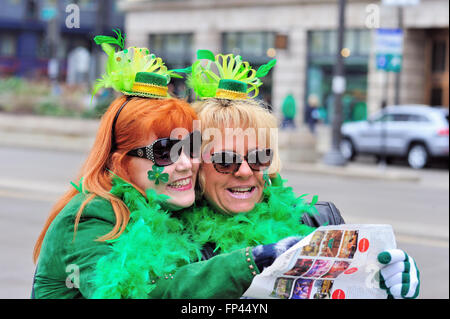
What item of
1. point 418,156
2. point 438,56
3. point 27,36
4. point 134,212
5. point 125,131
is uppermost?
point 27,36

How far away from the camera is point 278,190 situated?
3234 millimetres

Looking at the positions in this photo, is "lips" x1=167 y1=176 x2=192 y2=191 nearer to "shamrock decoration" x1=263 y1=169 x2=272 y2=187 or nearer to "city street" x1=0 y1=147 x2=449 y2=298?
"shamrock decoration" x1=263 y1=169 x2=272 y2=187

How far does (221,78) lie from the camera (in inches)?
127

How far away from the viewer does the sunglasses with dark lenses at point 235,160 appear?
3.06 m

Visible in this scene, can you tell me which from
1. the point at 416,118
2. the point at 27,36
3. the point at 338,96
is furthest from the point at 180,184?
the point at 27,36

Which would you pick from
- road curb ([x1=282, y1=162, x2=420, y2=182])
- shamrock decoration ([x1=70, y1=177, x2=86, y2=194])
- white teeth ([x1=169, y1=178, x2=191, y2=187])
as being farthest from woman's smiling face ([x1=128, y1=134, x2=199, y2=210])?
road curb ([x1=282, y1=162, x2=420, y2=182])

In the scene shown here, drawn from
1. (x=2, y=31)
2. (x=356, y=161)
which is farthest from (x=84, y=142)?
(x=2, y=31)

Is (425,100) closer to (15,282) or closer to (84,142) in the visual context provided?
(84,142)

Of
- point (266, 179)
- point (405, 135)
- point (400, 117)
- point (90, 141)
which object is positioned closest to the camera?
point (266, 179)

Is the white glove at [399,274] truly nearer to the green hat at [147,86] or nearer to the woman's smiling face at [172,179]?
the woman's smiling face at [172,179]

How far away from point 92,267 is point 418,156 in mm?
19947

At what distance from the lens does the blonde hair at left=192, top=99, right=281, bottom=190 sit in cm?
306

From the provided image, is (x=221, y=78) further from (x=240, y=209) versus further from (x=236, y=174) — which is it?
(x=240, y=209)

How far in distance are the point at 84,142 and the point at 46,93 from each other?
4932 millimetres
